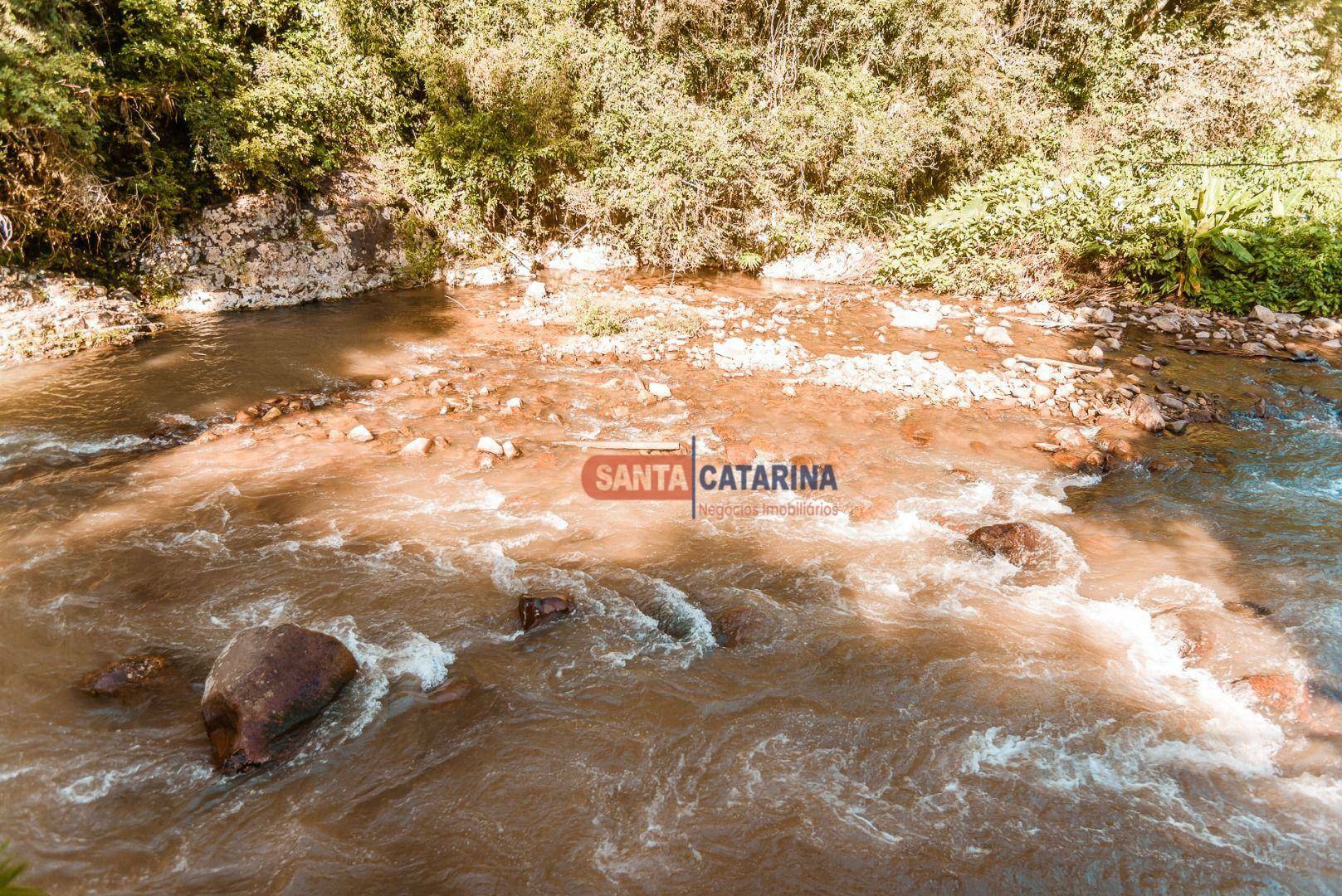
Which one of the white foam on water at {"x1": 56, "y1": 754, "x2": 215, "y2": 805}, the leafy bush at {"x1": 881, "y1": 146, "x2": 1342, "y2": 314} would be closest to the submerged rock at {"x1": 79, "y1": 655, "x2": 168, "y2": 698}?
the white foam on water at {"x1": 56, "y1": 754, "x2": 215, "y2": 805}

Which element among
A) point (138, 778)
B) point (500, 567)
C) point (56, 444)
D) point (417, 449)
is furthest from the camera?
point (417, 449)

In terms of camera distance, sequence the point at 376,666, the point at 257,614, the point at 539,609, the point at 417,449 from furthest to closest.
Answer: the point at 417,449 < the point at 539,609 < the point at 257,614 < the point at 376,666

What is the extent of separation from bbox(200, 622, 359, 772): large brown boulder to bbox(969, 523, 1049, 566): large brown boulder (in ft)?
16.2

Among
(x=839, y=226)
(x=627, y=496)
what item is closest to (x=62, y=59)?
(x=627, y=496)

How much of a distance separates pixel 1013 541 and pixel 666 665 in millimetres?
3191

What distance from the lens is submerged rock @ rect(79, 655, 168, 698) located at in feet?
12.8

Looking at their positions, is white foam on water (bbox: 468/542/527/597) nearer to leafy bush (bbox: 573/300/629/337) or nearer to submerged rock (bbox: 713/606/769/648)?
submerged rock (bbox: 713/606/769/648)

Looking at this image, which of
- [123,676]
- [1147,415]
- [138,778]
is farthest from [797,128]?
[138,778]

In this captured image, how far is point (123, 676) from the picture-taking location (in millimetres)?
3959

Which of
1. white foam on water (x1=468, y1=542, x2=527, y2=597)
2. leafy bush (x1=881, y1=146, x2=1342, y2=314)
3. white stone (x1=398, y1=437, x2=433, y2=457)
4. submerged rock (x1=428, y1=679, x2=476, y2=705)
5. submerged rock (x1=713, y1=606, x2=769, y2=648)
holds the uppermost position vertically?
leafy bush (x1=881, y1=146, x2=1342, y2=314)

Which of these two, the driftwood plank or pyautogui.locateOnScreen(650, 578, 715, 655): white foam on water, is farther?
the driftwood plank

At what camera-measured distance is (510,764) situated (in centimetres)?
364

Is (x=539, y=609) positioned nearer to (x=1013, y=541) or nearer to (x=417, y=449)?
(x=417, y=449)

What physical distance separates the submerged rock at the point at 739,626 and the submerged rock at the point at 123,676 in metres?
3.59
